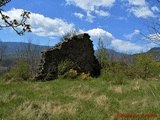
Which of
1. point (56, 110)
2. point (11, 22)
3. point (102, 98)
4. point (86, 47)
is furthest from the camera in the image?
point (86, 47)

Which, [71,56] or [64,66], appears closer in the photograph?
[64,66]

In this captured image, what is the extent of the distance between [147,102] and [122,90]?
288cm

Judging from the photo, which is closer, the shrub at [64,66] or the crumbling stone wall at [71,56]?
the shrub at [64,66]

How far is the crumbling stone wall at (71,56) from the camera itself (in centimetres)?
1946

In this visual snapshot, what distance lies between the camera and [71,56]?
823 inches

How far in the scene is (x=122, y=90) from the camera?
10.4 meters

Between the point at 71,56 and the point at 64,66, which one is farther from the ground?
the point at 71,56

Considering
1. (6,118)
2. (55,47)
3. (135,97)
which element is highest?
(55,47)

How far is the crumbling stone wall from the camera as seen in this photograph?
63.8ft

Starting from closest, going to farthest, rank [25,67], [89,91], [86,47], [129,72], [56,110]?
[56,110] → [89,91] → [25,67] → [86,47] → [129,72]

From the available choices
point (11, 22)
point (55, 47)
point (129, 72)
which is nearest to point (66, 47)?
point (55, 47)

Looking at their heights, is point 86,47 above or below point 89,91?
above

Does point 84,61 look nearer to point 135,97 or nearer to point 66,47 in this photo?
point 66,47

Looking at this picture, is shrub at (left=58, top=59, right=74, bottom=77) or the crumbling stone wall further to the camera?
the crumbling stone wall
